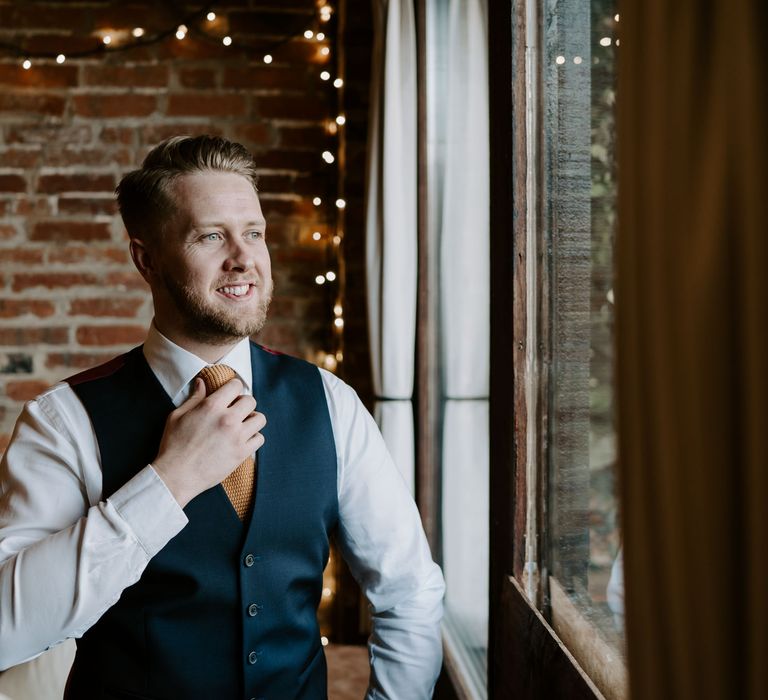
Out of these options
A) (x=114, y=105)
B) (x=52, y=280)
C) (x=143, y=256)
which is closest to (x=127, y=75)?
(x=114, y=105)

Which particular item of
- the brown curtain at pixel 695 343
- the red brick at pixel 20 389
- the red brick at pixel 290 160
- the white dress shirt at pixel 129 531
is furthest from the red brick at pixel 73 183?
the brown curtain at pixel 695 343

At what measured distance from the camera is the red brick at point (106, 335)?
2.88m

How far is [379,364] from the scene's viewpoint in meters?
2.38

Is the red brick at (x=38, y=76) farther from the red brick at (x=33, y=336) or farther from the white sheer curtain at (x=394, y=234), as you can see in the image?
the white sheer curtain at (x=394, y=234)

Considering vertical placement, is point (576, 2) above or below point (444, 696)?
above

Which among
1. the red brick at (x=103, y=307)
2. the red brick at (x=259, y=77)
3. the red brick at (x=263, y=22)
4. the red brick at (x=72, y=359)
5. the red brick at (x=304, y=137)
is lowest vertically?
the red brick at (x=72, y=359)

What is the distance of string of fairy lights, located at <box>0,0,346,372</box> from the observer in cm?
283

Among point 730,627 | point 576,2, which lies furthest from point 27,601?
point 576,2

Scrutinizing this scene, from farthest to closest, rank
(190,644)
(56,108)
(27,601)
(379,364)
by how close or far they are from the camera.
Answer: (56,108)
(379,364)
(190,644)
(27,601)

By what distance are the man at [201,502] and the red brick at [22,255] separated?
177cm

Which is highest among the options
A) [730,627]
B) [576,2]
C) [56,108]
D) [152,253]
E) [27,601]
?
[56,108]

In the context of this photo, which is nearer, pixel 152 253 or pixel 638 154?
pixel 638 154

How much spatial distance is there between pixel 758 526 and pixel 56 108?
2952 mm

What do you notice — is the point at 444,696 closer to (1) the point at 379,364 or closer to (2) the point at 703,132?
(1) the point at 379,364
